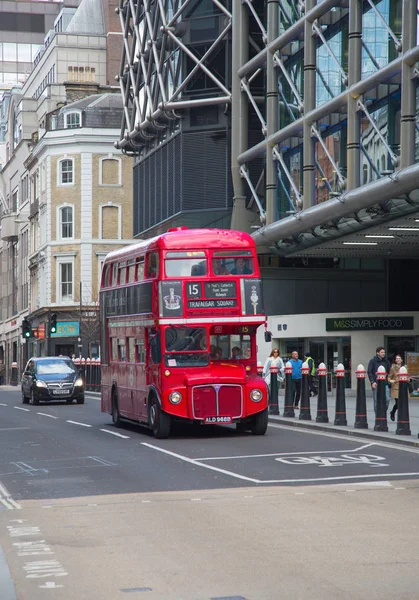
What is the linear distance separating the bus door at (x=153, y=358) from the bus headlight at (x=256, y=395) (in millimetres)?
1831

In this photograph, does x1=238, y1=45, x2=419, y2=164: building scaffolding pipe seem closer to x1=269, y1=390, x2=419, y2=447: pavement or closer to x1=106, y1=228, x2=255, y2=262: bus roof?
x1=269, y1=390, x2=419, y2=447: pavement

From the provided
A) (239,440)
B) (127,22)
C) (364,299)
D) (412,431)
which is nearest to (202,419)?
(239,440)

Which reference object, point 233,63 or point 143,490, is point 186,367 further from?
point 233,63

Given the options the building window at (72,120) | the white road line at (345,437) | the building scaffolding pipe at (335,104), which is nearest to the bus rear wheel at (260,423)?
the white road line at (345,437)

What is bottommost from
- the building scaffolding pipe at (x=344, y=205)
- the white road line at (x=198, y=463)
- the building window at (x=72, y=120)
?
the white road line at (x=198, y=463)

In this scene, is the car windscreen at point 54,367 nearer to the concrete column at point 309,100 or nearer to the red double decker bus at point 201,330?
the concrete column at point 309,100

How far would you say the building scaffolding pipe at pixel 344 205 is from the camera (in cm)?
3234

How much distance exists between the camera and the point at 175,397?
2230 cm

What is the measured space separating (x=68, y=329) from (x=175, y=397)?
5660 cm

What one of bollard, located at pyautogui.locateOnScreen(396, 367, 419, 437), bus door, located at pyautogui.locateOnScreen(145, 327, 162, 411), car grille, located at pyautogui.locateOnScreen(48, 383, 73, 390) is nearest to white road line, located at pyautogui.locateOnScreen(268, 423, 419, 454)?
bollard, located at pyautogui.locateOnScreen(396, 367, 419, 437)

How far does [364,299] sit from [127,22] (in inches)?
789

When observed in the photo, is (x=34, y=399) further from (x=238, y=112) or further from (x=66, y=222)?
(x=66, y=222)

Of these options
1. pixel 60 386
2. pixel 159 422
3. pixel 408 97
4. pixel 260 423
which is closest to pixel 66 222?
pixel 60 386

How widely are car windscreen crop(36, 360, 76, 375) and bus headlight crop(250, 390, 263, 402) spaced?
19301 mm
